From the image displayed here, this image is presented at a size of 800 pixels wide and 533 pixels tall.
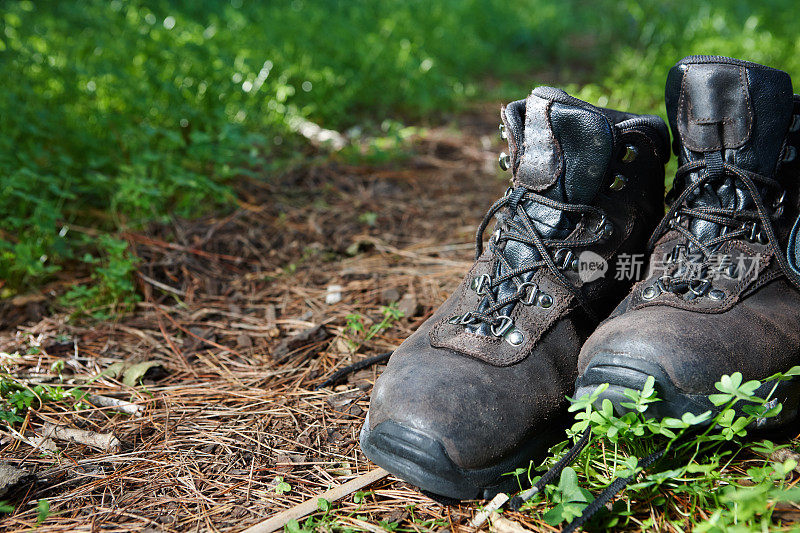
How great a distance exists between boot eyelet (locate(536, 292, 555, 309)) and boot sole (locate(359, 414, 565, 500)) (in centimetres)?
37

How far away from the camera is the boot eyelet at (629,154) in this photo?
159cm

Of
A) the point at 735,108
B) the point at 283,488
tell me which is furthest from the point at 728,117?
the point at 283,488

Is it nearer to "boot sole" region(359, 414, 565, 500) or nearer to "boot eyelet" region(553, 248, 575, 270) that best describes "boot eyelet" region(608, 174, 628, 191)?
"boot eyelet" region(553, 248, 575, 270)

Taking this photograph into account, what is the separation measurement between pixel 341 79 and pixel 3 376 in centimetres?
335

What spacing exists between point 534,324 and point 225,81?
307 centimetres

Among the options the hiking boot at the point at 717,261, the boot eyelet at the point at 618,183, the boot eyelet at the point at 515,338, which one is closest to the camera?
the hiking boot at the point at 717,261

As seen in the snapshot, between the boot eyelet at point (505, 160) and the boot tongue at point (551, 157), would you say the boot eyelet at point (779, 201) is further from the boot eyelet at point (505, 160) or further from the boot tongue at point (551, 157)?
the boot eyelet at point (505, 160)

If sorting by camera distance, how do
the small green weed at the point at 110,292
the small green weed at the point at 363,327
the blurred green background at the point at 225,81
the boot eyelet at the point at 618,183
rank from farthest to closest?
the blurred green background at the point at 225,81
the small green weed at the point at 110,292
the small green weed at the point at 363,327
the boot eyelet at the point at 618,183

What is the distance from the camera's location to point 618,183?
1.60 meters

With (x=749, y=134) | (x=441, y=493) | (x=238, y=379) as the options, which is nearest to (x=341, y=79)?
(x=238, y=379)

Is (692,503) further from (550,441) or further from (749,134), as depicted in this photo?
→ (749,134)

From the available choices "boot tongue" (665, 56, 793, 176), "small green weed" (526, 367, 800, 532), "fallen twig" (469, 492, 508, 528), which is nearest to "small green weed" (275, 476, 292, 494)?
"fallen twig" (469, 492, 508, 528)

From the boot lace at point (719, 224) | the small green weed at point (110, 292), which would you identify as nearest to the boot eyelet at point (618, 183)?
the boot lace at point (719, 224)

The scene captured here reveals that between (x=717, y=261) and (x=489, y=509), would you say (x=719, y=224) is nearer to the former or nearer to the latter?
(x=717, y=261)
